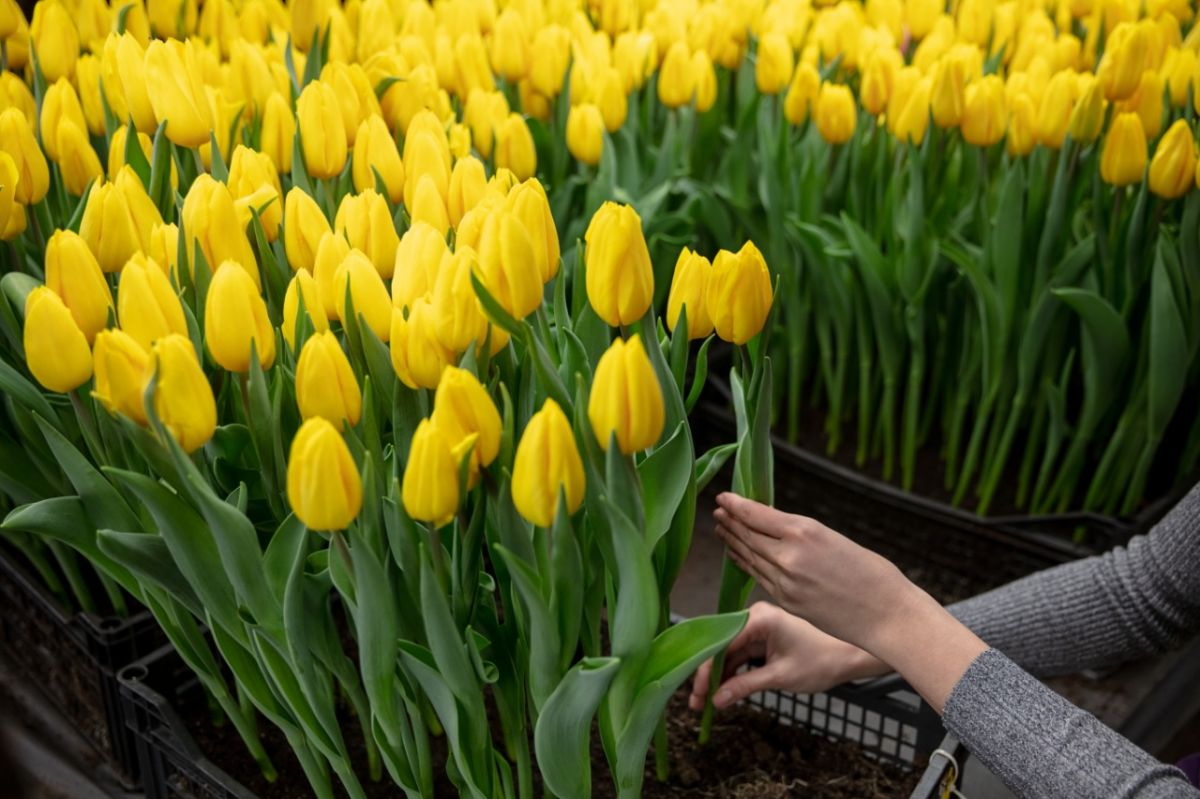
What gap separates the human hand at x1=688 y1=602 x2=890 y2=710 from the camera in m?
1.01

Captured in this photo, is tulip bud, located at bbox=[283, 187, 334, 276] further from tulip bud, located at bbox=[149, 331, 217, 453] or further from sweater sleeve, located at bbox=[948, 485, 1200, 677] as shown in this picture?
sweater sleeve, located at bbox=[948, 485, 1200, 677]

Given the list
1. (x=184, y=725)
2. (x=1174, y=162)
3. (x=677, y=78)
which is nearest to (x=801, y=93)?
(x=677, y=78)

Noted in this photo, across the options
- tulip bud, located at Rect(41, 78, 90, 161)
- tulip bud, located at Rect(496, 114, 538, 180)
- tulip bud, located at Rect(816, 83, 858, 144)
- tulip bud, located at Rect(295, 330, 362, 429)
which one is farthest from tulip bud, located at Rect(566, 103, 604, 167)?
tulip bud, located at Rect(295, 330, 362, 429)

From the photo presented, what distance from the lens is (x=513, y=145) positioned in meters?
1.23

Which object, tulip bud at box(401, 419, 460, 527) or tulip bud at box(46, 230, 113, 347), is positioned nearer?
tulip bud at box(401, 419, 460, 527)

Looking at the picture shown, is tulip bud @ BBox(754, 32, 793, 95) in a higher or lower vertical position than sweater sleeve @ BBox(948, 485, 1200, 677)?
higher

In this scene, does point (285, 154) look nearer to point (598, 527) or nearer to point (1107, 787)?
point (598, 527)

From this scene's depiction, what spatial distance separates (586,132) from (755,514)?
27.2 inches

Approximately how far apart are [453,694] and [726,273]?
12.9 inches

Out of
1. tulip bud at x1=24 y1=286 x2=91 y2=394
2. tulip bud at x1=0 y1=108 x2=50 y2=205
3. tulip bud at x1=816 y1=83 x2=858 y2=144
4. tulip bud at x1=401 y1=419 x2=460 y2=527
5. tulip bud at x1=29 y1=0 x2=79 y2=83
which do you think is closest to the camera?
tulip bud at x1=401 y1=419 x2=460 y2=527

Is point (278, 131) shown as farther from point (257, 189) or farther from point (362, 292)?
point (362, 292)

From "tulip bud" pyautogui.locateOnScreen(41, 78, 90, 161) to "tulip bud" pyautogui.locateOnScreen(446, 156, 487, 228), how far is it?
0.40 meters

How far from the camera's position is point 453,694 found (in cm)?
77

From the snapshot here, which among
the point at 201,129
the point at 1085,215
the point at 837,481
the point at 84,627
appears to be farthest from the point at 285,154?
the point at 1085,215
